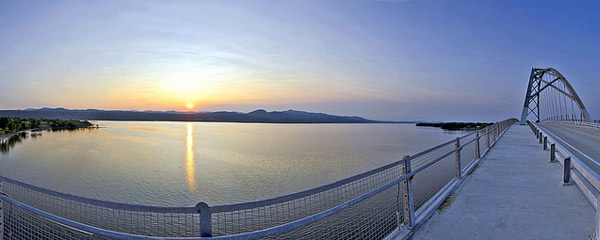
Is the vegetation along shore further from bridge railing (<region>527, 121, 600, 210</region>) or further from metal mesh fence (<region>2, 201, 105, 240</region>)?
bridge railing (<region>527, 121, 600, 210</region>)

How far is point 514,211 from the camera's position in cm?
510

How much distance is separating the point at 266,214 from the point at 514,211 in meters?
7.39

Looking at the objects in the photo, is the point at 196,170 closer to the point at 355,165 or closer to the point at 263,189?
the point at 263,189

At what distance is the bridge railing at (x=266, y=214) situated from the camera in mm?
2709

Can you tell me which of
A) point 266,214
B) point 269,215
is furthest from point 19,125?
point 269,215

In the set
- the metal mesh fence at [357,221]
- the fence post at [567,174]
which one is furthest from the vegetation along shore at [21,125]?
the fence post at [567,174]

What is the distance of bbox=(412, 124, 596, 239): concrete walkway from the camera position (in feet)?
13.8

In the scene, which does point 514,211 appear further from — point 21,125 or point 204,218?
point 21,125

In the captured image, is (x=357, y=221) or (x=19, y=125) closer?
(x=357, y=221)

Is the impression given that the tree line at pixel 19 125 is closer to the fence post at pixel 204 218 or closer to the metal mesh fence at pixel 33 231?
the metal mesh fence at pixel 33 231

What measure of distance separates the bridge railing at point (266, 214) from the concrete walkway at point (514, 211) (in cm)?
32

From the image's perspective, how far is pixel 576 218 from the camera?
4625 mm

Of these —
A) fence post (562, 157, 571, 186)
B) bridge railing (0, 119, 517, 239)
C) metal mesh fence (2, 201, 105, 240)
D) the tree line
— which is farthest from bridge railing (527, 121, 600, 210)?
the tree line

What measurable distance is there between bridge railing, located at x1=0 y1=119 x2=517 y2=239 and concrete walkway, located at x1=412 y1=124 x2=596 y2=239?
318 millimetres
